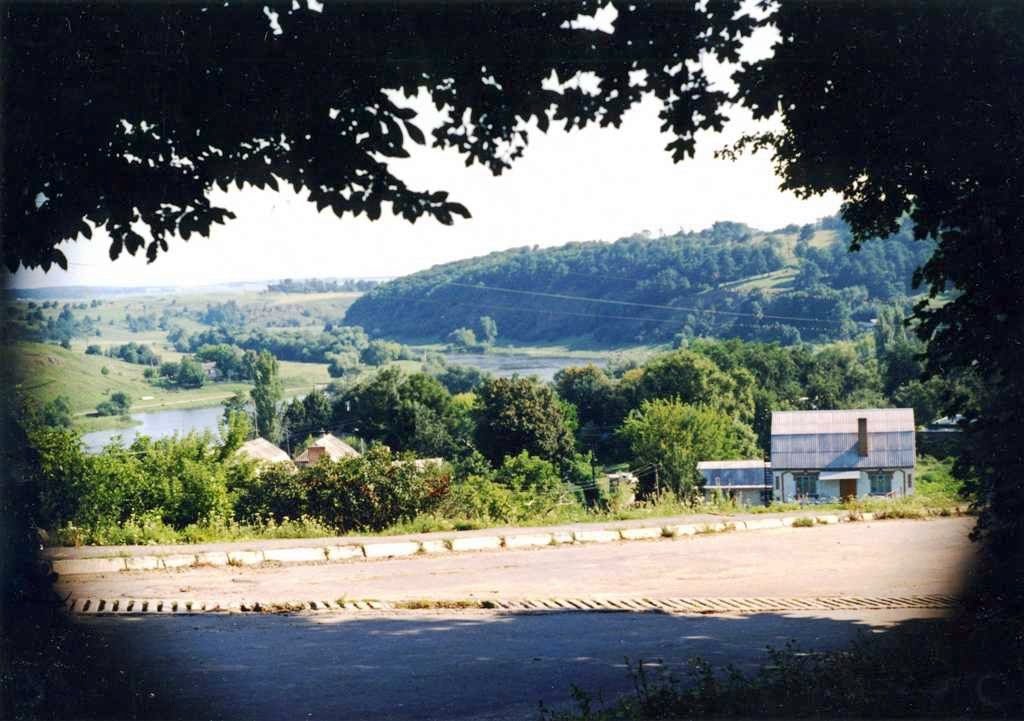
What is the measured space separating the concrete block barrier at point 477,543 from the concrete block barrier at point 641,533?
201 cm

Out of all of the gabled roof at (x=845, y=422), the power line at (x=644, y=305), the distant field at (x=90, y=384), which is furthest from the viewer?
the power line at (x=644, y=305)

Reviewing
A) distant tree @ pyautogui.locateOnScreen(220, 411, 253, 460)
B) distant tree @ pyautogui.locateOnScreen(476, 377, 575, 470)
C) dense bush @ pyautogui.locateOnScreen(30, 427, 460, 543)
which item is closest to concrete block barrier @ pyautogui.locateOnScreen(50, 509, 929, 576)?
dense bush @ pyautogui.locateOnScreen(30, 427, 460, 543)

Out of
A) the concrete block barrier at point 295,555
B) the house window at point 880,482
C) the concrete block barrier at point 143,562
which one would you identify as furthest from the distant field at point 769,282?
the concrete block barrier at point 143,562

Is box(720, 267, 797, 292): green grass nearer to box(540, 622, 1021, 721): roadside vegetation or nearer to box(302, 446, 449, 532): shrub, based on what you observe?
box(302, 446, 449, 532): shrub

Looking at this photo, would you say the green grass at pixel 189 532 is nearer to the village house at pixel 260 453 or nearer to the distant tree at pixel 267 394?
the village house at pixel 260 453

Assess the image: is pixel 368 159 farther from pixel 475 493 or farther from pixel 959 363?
pixel 475 493

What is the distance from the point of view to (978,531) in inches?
272

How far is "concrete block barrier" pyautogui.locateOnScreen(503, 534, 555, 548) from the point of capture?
13398mm

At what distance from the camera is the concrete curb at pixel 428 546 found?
11.3m

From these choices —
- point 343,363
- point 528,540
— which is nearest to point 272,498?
point 528,540

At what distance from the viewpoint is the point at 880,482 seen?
17234 millimetres

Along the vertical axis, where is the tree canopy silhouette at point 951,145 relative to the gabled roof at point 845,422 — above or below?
above

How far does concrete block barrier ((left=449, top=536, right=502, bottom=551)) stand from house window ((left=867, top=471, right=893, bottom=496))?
7.52 metres

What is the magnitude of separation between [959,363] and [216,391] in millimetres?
16192
